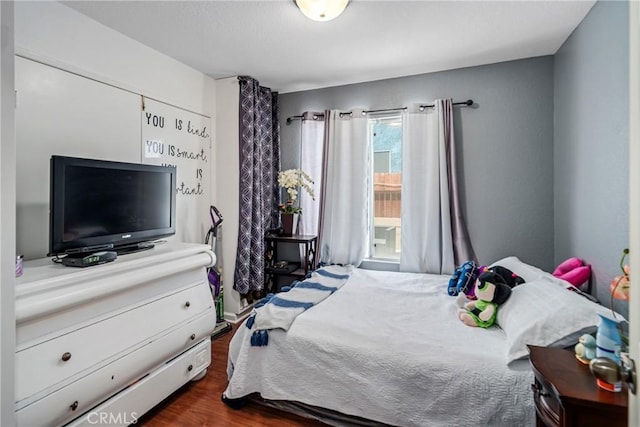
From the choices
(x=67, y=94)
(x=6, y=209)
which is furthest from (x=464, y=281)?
(x=67, y=94)

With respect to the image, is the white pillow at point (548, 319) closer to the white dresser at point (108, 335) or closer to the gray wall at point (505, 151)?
the gray wall at point (505, 151)

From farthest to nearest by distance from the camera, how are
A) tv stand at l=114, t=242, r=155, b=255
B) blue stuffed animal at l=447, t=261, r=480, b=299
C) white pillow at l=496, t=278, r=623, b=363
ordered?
blue stuffed animal at l=447, t=261, r=480, b=299
tv stand at l=114, t=242, r=155, b=255
white pillow at l=496, t=278, r=623, b=363

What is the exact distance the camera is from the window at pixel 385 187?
3.45 m

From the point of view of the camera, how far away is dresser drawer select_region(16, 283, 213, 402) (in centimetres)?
130

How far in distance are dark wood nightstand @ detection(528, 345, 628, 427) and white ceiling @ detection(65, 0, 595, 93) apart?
2.06m

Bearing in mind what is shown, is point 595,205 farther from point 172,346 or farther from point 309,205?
point 172,346

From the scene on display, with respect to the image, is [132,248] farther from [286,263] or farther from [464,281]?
[464,281]

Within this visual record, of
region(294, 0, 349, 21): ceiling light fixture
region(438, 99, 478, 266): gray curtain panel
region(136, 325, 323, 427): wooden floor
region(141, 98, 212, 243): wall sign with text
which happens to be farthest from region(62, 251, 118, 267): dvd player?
region(438, 99, 478, 266): gray curtain panel

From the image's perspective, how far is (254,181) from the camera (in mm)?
3357

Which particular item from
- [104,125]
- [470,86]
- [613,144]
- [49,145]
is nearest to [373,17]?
[470,86]

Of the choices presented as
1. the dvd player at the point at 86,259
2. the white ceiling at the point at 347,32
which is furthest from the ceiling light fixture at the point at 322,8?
the dvd player at the point at 86,259

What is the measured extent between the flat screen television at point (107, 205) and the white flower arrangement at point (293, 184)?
52.9 inches

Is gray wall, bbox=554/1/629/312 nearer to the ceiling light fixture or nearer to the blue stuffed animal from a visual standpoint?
the blue stuffed animal

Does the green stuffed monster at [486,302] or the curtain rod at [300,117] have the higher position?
the curtain rod at [300,117]
